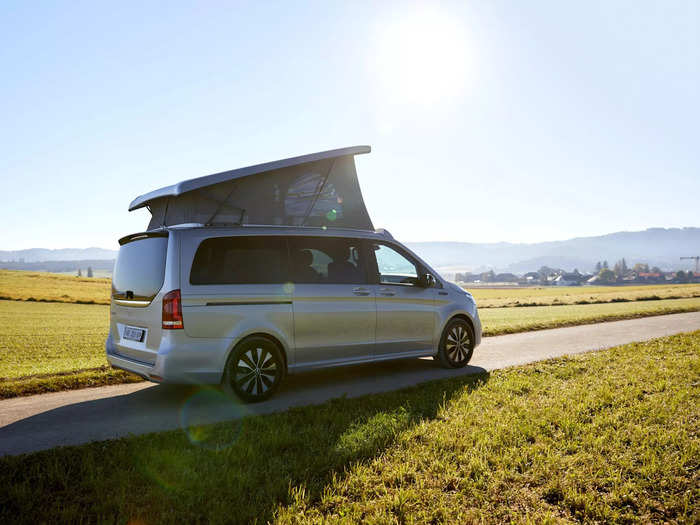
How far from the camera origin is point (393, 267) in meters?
7.14

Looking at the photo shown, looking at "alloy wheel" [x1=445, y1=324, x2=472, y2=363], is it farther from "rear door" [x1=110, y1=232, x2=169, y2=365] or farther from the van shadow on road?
"rear door" [x1=110, y1=232, x2=169, y2=365]

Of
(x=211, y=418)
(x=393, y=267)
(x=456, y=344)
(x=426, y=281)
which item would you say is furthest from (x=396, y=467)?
(x=456, y=344)

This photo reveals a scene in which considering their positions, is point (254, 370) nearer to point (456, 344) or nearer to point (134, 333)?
point (134, 333)

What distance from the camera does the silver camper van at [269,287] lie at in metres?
5.32

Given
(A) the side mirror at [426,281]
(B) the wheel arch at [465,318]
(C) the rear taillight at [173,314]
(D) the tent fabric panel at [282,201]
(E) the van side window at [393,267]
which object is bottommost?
(B) the wheel arch at [465,318]

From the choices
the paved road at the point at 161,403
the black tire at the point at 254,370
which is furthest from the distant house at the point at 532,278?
the black tire at the point at 254,370

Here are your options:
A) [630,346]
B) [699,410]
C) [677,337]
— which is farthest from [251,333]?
[677,337]

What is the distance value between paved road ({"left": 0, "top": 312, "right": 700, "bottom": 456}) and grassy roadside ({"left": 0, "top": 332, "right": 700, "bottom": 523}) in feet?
1.70

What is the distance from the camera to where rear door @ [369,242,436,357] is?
22.4 ft

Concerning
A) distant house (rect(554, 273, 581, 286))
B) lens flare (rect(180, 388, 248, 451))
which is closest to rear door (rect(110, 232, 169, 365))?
lens flare (rect(180, 388, 248, 451))

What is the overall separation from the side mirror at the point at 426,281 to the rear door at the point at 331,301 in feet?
3.18

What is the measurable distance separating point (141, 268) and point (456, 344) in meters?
4.60

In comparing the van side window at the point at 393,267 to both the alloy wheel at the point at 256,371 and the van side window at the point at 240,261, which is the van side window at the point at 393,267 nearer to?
the van side window at the point at 240,261

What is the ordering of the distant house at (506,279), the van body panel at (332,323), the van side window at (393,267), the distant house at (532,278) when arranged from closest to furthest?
the van body panel at (332,323) → the van side window at (393,267) → the distant house at (506,279) → the distant house at (532,278)
